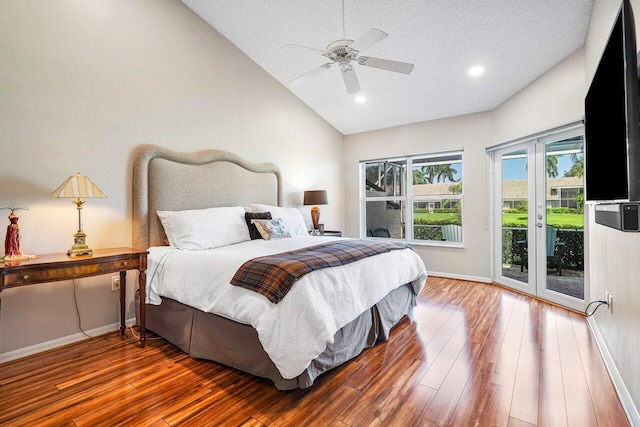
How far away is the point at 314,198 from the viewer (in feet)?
15.4

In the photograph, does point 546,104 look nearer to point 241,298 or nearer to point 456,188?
point 456,188

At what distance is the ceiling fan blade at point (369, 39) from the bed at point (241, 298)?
164 centimetres

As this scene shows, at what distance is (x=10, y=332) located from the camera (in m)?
2.26

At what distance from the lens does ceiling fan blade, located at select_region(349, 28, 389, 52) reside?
2.17m

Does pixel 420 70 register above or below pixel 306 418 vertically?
above

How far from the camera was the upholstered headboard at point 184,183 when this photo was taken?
9.63ft

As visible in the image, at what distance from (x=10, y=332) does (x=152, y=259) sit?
1.03m

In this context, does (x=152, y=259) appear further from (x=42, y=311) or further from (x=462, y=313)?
(x=462, y=313)

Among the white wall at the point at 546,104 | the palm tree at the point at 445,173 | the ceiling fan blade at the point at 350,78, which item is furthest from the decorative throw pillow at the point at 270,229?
the white wall at the point at 546,104

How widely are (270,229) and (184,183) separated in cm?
103

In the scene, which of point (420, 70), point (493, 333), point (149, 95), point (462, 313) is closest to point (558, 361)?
point (493, 333)

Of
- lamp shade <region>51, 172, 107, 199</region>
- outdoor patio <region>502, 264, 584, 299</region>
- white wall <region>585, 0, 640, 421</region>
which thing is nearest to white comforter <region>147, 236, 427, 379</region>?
lamp shade <region>51, 172, 107, 199</region>

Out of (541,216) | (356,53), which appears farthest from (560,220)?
(356,53)

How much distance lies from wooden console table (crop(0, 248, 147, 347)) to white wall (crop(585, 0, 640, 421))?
3163 millimetres
